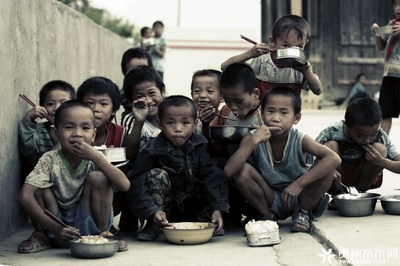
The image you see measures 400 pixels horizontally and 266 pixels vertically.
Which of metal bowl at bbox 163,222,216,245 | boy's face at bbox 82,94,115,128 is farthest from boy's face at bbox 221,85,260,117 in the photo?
metal bowl at bbox 163,222,216,245

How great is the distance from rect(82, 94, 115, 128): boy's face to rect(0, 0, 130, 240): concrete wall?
0.48 meters

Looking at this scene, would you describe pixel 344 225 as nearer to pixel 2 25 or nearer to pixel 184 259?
pixel 184 259

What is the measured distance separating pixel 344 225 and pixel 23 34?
97.4 inches

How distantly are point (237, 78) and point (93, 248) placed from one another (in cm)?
160

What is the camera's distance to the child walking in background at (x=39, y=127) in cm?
Answer: 527

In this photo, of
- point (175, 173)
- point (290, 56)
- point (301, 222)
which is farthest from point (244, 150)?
point (290, 56)

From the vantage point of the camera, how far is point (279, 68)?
5.95 meters

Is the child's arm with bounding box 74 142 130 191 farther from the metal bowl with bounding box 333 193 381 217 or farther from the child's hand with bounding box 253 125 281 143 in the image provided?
the metal bowl with bounding box 333 193 381 217

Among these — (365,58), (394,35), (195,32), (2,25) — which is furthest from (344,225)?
(195,32)

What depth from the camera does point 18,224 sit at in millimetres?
5293

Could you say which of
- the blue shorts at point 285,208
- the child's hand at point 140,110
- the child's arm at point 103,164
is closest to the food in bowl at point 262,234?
the blue shorts at point 285,208

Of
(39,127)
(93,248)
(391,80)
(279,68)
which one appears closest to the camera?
(93,248)

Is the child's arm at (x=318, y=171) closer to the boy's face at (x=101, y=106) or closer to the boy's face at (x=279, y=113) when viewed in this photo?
the boy's face at (x=279, y=113)

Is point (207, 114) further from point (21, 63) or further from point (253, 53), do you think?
point (21, 63)
